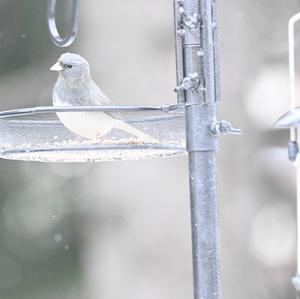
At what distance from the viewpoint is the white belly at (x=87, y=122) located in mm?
1741

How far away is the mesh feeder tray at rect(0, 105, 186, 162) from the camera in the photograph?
5.55 feet

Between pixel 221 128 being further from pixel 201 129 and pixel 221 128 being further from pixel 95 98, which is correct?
pixel 95 98

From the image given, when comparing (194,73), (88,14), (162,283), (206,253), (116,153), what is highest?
(88,14)

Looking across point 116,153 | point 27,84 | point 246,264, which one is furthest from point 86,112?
point 246,264

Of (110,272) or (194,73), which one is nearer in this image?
(194,73)

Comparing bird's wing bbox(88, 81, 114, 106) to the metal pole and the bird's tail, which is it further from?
the metal pole

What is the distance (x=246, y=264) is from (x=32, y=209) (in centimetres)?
137

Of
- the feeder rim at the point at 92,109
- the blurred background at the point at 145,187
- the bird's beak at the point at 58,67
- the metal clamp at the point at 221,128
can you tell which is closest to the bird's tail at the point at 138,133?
the feeder rim at the point at 92,109

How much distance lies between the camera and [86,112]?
1732mm

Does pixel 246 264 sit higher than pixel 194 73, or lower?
lower

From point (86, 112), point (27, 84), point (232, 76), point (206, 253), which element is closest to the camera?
point (206, 253)

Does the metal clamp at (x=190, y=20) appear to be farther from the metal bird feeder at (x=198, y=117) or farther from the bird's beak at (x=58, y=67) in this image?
the bird's beak at (x=58, y=67)

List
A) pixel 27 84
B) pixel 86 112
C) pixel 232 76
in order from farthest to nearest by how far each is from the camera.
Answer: pixel 232 76 < pixel 27 84 < pixel 86 112

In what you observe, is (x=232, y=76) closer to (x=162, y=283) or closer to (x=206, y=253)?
(x=162, y=283)
